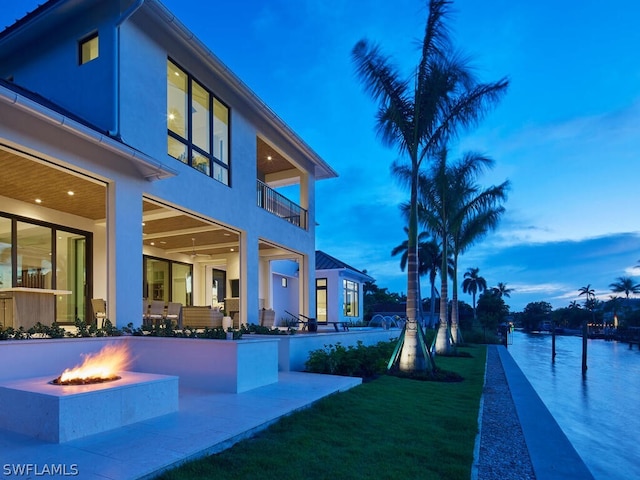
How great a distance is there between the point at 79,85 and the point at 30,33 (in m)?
2.02

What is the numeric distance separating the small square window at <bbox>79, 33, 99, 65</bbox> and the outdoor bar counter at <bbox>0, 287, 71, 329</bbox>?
473cm

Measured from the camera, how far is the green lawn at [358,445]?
3592mm

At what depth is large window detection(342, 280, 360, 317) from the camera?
2598 centimetres

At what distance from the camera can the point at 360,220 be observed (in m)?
75.1

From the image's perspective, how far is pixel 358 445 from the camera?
443 centimetres

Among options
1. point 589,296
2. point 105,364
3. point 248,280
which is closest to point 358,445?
point 105,364

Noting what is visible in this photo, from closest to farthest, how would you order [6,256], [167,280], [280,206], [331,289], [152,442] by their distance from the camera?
[152,442], [6,256], [280,206], [167,280], [331,289]

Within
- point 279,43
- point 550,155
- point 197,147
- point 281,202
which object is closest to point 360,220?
point 279,43

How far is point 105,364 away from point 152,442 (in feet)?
12.2

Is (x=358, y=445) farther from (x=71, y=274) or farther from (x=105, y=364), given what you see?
(x=71, y=274)

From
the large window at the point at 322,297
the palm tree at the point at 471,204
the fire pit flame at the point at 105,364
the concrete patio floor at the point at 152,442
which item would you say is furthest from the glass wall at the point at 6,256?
the large window at the point at 322,297

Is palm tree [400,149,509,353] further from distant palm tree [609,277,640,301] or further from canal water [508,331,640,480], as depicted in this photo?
distant palm tree [609,277,640,301]
